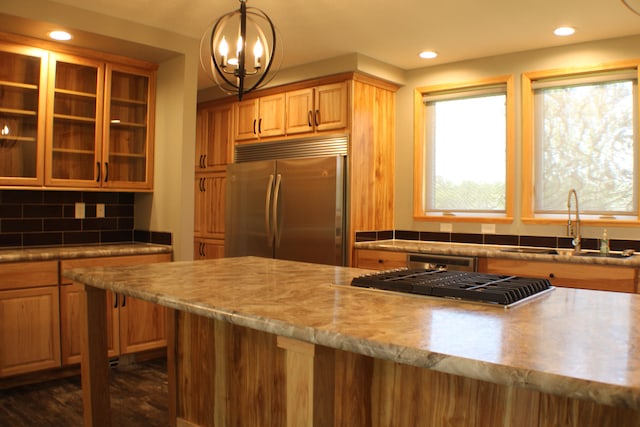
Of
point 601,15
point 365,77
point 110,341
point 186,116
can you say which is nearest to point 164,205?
point 186,116

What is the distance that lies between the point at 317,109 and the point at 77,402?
2772 millimetres

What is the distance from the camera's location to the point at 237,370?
6.79 ft

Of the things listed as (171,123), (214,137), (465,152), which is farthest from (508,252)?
(214,137)

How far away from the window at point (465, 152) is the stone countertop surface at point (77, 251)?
2.24 m

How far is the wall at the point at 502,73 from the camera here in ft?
12.2

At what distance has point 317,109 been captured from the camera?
448 cm

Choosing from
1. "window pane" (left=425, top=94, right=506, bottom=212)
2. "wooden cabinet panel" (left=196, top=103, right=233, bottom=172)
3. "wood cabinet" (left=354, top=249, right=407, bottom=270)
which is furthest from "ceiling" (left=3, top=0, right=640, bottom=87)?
"wood cabinet" (left=354, top=249, right=407, bottom=270)

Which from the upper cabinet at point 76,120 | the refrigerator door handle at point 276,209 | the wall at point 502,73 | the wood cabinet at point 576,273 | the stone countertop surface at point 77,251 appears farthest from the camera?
the refrigerator door handle at point 276,209

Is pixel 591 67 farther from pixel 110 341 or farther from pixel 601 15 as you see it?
pixel 110 341

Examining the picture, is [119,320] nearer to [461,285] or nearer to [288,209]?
[288,209]

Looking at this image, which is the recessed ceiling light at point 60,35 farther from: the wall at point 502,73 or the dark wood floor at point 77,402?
the wall at point 502,73

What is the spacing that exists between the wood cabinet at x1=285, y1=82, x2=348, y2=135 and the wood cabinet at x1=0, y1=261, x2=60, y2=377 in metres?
2.23

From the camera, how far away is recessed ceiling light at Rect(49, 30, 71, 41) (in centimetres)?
337

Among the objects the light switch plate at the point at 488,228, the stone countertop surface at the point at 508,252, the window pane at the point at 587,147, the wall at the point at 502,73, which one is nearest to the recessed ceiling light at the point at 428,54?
the wall at the point at 502,73
